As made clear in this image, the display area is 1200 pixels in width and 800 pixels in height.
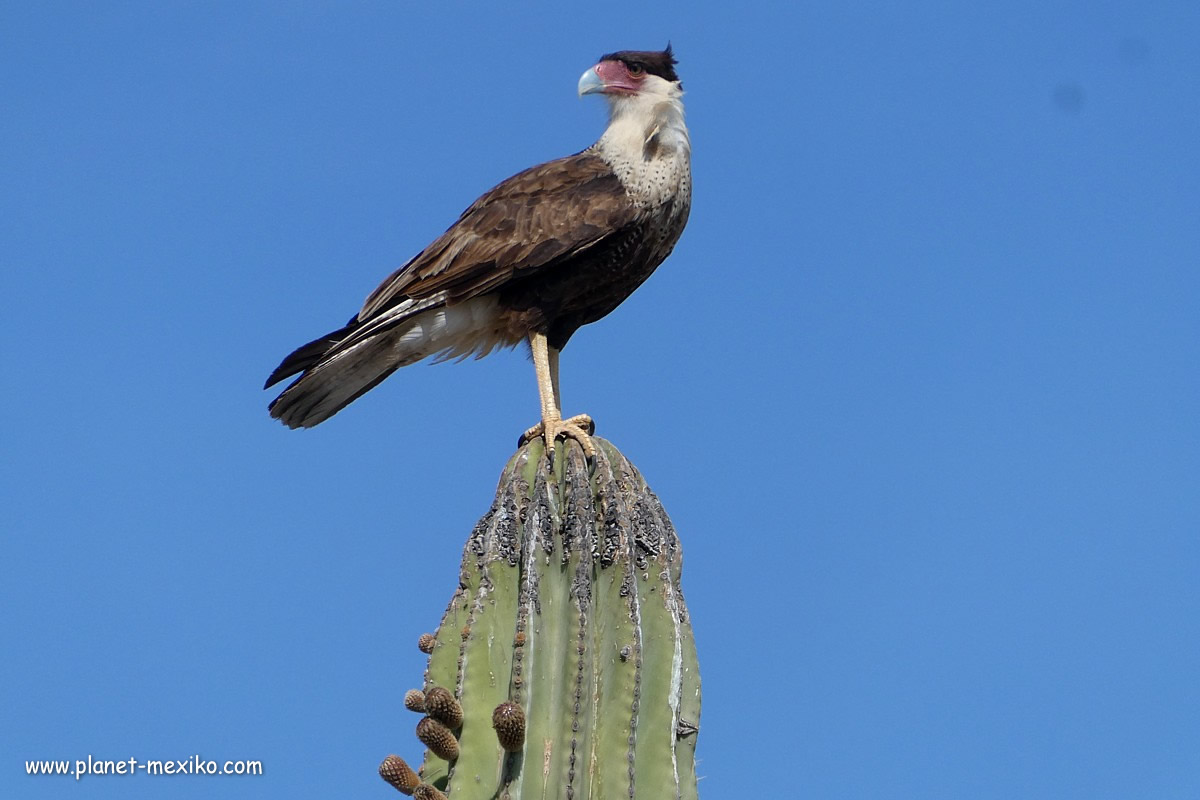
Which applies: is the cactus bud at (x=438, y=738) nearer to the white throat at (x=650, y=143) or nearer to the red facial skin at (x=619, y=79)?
the white throat at (x=650, y=143)

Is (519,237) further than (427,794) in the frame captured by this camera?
Yes

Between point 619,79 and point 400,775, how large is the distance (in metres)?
4.17

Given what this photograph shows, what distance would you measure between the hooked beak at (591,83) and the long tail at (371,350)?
1.23 meters

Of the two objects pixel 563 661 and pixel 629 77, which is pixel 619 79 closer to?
pixel 629 77

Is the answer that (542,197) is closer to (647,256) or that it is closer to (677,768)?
(647,256)

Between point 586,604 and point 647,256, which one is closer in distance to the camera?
point 586,604

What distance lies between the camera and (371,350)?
21.1 feet

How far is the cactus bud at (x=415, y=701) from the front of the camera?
394 centimetres

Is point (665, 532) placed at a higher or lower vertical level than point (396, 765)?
higher

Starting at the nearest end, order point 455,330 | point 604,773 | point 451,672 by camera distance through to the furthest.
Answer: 1. point 604,773
2. point 451,672
3. point 455,330

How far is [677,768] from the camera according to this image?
12.6 ft

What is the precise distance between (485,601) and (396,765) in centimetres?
53

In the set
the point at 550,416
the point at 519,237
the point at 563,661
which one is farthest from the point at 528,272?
the point at 563,661

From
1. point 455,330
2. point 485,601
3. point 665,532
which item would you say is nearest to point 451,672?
point 485,601
